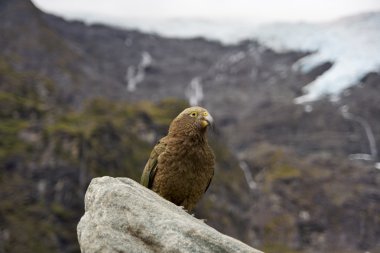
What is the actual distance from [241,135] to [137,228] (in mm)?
155352

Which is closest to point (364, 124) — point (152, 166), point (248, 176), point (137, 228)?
point (248, 176)

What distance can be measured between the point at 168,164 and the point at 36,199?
262 feet

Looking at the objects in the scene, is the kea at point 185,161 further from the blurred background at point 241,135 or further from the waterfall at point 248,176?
the waterfall at point 248,176

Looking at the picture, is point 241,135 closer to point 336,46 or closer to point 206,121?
point 336,46

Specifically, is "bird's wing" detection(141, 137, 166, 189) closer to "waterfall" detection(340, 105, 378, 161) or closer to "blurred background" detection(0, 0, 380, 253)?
"blurred background" detection(0, 0, 380, 253)

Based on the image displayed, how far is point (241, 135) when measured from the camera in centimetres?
16650

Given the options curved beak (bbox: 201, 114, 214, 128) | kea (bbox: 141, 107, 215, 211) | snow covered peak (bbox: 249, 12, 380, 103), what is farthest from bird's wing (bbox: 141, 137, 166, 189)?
snow covered peak (bbox: 249, 12, 380, 103)

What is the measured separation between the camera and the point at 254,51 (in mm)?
197500

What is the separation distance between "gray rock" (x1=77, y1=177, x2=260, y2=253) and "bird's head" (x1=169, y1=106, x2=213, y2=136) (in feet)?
8.84

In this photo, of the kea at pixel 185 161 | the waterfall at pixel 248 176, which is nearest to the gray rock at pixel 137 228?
the kea at pixel 185 161

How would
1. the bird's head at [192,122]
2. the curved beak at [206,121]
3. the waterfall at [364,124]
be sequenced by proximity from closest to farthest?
the curved beak at [206,121] → the bird's head at [192,122] → the waterfall at [364,124]

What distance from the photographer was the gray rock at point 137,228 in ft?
37.5

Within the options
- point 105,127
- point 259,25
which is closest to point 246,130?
point 259,25

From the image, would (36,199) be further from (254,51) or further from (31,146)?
(254,51)
